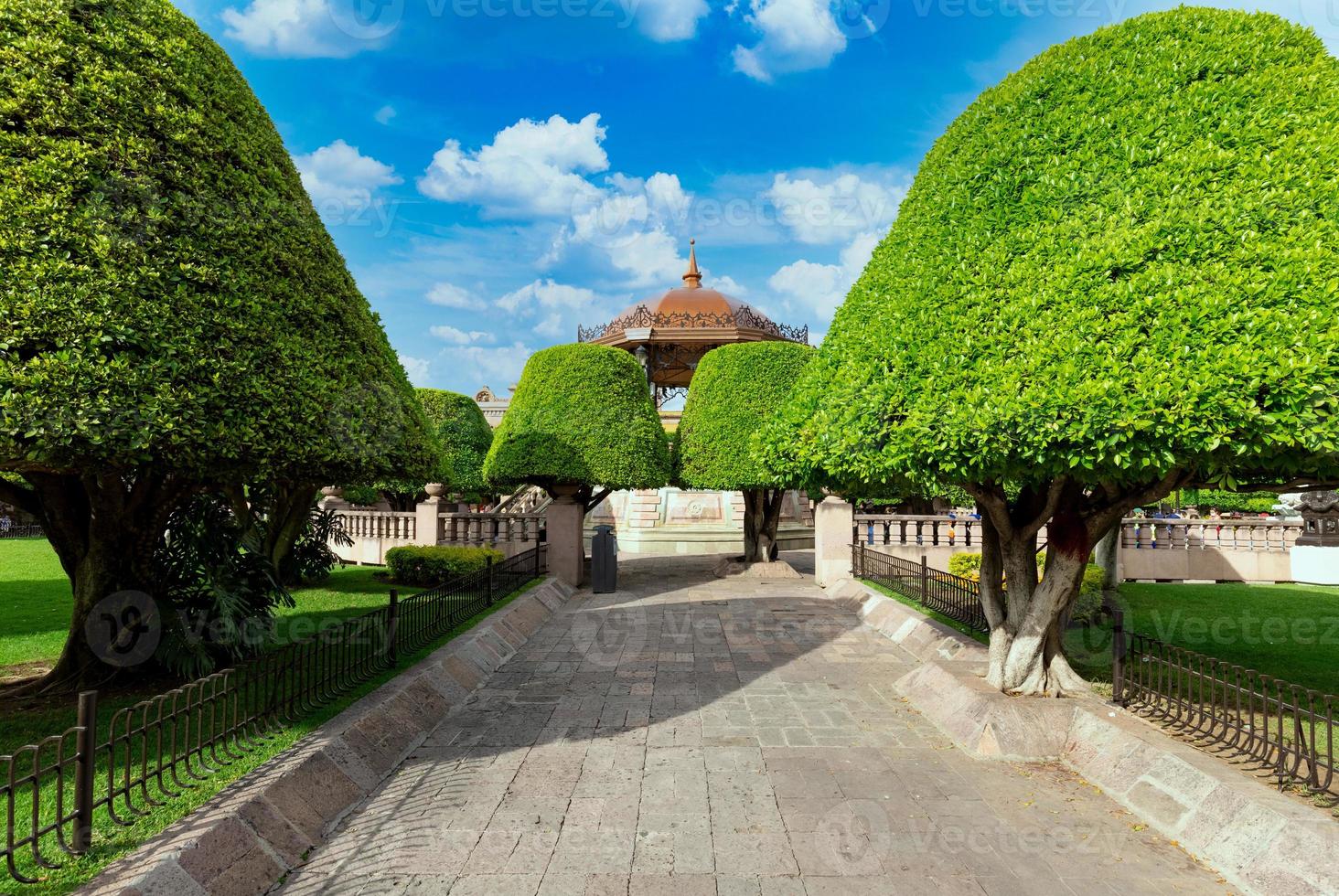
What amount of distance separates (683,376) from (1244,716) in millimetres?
29881

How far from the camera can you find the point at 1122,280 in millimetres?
5215

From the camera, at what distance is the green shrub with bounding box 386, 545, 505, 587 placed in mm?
16156

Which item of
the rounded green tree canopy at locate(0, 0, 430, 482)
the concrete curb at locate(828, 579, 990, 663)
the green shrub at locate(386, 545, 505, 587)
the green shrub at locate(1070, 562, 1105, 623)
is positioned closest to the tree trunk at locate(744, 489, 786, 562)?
the concrete curb at locate(828, 579, 990, 663)

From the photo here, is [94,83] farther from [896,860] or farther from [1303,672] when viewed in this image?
[1303,672]

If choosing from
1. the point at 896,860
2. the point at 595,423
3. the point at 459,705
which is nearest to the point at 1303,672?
the point at 896,860

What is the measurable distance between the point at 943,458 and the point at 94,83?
283 inches

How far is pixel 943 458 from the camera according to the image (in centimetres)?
570

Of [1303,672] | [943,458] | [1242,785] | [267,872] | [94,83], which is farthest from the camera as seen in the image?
[1303,672]

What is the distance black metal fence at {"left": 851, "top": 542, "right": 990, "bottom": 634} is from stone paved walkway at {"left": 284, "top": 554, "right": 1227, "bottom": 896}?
3233mm

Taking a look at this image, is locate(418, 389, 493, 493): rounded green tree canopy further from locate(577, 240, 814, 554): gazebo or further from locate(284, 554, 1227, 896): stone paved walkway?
locate(284, 554, 1227, 896): stone paved walkway

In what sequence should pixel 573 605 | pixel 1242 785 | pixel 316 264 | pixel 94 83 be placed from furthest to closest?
pixel 573 605 → pixel 316 264 → pixel 94 83 → pixel 1242 785

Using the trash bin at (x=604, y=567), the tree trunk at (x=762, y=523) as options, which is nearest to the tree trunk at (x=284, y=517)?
the trash bin at (x=604, y=567)

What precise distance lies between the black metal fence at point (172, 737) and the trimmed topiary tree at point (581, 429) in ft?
21.8

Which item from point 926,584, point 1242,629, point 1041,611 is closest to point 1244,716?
point 1041,611
